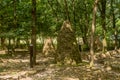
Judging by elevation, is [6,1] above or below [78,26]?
above

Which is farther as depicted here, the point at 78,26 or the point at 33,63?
the point at 78,26

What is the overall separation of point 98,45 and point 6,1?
11855 millimetres

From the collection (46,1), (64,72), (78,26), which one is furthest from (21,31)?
(78,26)

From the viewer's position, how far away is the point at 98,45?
99.6 ft

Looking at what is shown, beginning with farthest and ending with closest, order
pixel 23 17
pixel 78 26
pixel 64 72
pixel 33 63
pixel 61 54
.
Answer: pixel 78 26 < pixel 23 17 < pixel 33 63 < pixel 61 54 < pixel 64 72

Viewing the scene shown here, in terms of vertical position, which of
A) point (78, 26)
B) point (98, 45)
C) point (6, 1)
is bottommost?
point (98, 45)

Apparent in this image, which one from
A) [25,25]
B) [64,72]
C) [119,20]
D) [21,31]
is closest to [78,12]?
[119,20]

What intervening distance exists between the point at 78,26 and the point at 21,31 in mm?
14868

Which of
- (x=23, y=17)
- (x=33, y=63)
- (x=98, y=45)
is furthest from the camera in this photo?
(x=98, y=45)

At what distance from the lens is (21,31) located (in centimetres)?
1939

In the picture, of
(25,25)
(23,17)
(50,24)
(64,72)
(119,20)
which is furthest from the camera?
(119,20)

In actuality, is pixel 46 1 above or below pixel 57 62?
above

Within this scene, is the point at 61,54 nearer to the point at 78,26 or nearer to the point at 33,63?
the point at 33,63

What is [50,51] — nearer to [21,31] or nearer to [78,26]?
[21,31]
